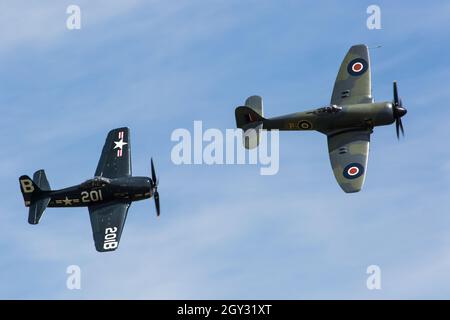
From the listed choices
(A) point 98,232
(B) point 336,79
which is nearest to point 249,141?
(B) point 336,79

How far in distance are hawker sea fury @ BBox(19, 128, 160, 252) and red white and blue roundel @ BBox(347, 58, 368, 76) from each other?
12.6m

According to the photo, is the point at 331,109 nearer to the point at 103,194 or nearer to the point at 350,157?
the point at 350,157

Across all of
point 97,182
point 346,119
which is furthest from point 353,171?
point 97,182

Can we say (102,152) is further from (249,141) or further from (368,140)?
(368,140)

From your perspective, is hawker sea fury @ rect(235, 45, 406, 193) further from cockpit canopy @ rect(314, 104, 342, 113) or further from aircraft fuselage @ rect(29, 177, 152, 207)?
aircraft fuselage @ rect(29, 177, 152, 207)

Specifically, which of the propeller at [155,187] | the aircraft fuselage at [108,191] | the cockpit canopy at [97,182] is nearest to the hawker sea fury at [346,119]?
the propeller at [155,187]

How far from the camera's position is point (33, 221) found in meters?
47.4

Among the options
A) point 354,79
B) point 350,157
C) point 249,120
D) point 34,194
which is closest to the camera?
point 34,194

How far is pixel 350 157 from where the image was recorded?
48.8 meters

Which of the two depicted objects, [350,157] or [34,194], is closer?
[34,194]

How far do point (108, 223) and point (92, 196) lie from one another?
208 cm

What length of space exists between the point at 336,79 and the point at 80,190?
1481cm

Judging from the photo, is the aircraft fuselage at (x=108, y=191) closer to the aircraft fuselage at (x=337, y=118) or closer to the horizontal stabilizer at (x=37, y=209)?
the horizontal stabilizer at (x=37, y=209)

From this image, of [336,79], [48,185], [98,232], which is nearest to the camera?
[98,232]
